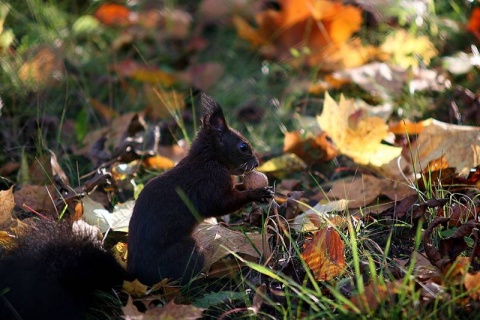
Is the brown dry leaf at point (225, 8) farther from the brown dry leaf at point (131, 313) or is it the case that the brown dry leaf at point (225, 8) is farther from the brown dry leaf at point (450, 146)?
the brown dry leaf at point (131, 313)

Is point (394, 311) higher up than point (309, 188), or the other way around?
point (394, 311)

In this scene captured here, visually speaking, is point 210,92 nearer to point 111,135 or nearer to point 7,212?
point 111,135

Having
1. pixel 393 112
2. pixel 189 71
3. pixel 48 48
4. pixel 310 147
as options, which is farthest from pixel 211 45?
pixel 310 147

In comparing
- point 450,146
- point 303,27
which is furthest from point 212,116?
point 303,27

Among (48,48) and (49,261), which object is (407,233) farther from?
(48,48)

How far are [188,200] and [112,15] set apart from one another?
2902mm

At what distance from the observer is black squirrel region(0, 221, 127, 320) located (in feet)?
6.82

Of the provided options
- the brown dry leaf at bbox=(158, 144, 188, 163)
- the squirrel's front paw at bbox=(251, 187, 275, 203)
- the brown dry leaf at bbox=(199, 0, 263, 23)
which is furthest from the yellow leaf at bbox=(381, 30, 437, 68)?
the squirrel's front paw at bbox=(251, 187, 275, 203)

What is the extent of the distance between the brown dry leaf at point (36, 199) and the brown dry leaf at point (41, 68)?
1.18m

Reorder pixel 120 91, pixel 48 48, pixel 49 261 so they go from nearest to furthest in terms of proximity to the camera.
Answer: pixel 49 261, pixel 48 48, pixel 120 91

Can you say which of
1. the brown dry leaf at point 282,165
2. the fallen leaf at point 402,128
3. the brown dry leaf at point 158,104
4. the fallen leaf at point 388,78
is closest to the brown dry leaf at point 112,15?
the brown dry leaf at point 158,104

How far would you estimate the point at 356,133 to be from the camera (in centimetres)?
311

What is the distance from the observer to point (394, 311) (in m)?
1.87

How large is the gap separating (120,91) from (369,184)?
204 cm
